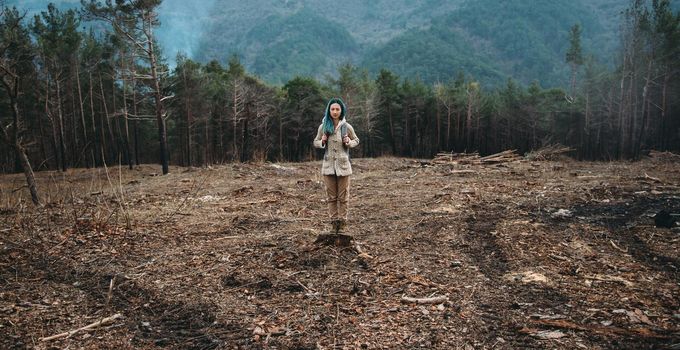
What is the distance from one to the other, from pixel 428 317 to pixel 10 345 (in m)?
3.49

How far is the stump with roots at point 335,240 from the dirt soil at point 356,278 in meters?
0.09

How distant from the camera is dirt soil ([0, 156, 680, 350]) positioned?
3.59 meters

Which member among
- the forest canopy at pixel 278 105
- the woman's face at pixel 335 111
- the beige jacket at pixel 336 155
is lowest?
the beige jacket at pixel 336 155

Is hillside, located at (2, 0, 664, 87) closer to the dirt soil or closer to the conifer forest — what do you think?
the conifer forest

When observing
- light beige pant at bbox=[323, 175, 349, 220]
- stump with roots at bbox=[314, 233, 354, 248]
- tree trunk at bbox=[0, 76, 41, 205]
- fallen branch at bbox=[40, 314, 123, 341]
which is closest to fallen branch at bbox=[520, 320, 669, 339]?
stump with roots at bbox=[314, 233, 354, 248]

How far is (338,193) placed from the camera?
19.2 ft

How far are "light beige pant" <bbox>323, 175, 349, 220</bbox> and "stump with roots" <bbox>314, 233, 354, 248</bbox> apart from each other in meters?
0.26

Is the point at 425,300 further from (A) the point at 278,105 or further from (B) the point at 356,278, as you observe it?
(A) the point at 278,105

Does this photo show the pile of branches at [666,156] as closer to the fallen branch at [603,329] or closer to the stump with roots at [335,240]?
the stump with roots at [335,240]

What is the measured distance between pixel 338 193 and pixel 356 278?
4.61 ft

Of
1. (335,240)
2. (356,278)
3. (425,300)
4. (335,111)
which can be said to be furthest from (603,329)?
(335,111)

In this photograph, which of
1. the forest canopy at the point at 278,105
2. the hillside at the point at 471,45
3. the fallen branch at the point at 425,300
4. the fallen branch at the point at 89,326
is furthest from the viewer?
the hillside at the point at 471,45

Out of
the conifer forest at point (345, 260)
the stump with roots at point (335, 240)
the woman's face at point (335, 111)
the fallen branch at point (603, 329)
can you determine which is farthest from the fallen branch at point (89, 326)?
the fallen branch at point (603, 329)

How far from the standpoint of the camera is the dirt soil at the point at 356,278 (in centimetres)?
359
